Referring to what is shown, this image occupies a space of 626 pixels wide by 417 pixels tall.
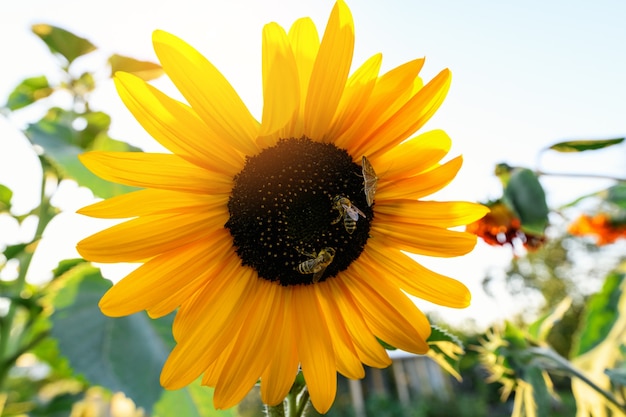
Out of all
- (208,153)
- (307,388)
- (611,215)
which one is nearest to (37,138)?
(208,153)

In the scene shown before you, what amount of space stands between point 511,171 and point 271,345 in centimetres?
70

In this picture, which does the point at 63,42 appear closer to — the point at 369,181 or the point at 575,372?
the point at 369,181

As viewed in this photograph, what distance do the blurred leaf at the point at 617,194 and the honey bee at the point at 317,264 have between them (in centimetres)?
100

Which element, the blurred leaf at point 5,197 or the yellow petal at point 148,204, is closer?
the yellow petal at point 148,204

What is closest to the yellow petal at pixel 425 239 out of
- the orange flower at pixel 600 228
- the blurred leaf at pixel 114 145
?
the blurred leaf at pixel 114 145

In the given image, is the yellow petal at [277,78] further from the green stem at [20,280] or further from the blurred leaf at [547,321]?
the blurred leaf at [547,321]

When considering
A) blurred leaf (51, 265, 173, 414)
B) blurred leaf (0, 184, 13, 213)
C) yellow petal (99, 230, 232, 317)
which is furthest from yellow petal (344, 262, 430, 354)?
blurred leaf (0, 184, 13, 213)

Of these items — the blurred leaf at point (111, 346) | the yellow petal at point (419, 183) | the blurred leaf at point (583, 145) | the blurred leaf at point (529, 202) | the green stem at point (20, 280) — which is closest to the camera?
the yellow petal at point (419, 183)

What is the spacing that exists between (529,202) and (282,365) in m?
0.67

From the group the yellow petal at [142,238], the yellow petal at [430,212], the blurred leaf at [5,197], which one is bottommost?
the blurred leaf at [5,197]

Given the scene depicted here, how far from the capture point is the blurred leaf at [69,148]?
0.98m

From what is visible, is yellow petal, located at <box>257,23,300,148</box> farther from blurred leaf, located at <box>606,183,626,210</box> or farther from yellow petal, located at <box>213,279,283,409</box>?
blurred leaf, located at <box>606,183,626,210</box>

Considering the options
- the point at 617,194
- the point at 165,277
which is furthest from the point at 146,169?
the point at 617,194

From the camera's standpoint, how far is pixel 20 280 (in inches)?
51.7
